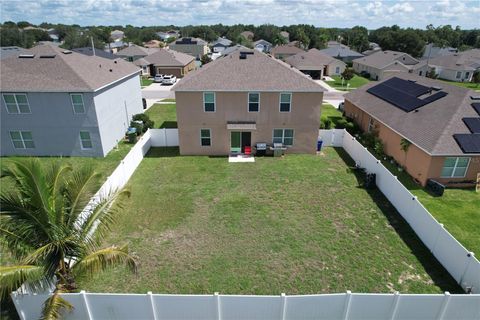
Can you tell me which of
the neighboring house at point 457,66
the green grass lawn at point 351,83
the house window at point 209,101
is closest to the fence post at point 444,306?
the house window at point 209,101

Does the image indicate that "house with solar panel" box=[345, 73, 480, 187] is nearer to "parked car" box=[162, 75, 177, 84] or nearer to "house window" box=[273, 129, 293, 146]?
"house window" box=[273, 129, 293, 146]

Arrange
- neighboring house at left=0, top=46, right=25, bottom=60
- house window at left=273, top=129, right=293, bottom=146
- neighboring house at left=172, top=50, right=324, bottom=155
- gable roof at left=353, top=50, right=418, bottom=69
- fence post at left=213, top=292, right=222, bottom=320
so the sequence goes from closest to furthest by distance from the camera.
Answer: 1. fence post at left=213, top=292, right=222, bottom=320
2. neighboring house at left=172, top=50, right=324, bottom=155
3. house window at left=273, top=129, right=293, bottom=146
4. neighboring house at left=0, top=46, right=25, bottom=60
5. gable roof at left=353, top=50, right=418, bottom=69

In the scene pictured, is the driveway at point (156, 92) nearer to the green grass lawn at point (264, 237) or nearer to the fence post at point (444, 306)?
the green grass lawn at point (264, 237)

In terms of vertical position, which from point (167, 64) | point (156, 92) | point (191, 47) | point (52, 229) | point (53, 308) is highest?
point (52, 229)

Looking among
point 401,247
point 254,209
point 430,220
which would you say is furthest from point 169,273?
point 430,220

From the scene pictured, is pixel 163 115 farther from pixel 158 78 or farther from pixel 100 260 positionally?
pixel 100 260

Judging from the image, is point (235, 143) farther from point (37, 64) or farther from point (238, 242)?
point (37, 64)

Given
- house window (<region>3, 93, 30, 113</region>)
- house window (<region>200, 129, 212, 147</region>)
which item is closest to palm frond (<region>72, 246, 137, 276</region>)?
house window (<region>200, 129, 212, 147</region>)

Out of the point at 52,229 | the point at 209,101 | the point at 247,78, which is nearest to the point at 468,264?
the point at 52,229
